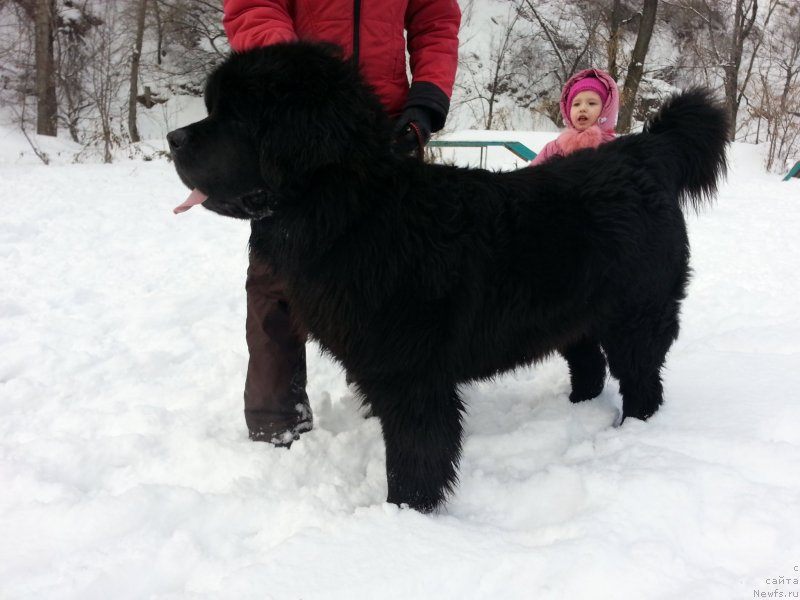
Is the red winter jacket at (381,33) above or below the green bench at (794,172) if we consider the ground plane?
above

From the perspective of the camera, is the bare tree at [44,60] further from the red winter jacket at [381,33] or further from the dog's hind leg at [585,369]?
the dog's hind leg at [585,369]

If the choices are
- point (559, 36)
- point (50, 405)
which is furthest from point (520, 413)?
point (559, 36)

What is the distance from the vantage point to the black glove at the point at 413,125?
2.06 m

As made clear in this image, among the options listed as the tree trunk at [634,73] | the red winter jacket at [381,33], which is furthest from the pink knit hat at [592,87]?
the tree trunk at [634,73]

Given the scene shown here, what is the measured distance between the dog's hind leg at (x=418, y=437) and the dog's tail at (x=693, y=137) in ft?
4.76

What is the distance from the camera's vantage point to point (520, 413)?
106 inches

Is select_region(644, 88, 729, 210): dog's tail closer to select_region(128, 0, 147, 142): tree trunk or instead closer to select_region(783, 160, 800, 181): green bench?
select_region(783, 160, 800, 181): green bench

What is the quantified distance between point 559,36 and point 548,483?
20722mm

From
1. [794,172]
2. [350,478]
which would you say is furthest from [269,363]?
[794,172]

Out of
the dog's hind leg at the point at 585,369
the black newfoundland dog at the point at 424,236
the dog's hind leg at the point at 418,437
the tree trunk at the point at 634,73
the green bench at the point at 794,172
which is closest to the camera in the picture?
the black newfoundland dog at the point at 424,236

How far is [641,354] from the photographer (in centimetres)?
237

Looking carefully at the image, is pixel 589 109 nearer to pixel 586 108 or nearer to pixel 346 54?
pixel 586 108

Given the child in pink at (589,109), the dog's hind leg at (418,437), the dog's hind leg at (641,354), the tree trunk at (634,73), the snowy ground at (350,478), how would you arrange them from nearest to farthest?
the snowy ground at (350,478), the dog's hind leg at (418,437), the dog's hind leg at (641,354), the child in pink at (589,109), the tree trunk at (634,73)

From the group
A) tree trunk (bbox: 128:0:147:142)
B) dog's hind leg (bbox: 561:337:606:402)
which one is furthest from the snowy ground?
tree trunk (bbox: 128:0:147:142)
